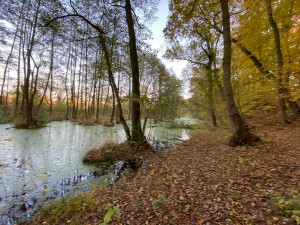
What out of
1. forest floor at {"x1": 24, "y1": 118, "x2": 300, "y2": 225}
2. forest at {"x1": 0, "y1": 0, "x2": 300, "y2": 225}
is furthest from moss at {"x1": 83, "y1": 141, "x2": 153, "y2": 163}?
forest floor at {"x1": 24, "y1": 118, "x2": 300, "y2": 225}

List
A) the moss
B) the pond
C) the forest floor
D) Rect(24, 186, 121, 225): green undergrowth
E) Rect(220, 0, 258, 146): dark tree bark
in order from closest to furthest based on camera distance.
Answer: the forest floor → Rect(24, 186, 121, 225): green undergrowth → the pond → Rect(220, 0, 258, 146): dark tree bark → the moss

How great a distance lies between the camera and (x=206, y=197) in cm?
202

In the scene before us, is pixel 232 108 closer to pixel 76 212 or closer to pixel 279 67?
pixel 279 67

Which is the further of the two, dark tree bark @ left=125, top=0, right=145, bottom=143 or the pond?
dark tree bark @ left=125, top=0, right=145, bottom=143

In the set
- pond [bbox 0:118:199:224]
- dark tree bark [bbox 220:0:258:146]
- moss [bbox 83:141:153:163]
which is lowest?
pond [bbox 0:118:199:224]

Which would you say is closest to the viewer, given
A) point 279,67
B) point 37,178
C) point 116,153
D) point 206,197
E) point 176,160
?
point 206,197

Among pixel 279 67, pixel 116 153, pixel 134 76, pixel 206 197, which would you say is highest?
pixel 279 67

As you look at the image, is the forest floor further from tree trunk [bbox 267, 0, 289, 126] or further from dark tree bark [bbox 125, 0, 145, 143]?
tree trunk [bbox 267, 0, 289, 126]

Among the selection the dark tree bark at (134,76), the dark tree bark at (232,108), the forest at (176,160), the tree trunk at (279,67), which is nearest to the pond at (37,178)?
the forest at (176,160)

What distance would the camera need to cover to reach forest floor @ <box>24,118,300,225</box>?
62.3 inches

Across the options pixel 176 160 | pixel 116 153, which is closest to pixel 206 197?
pixel 176 160

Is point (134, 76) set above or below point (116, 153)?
above

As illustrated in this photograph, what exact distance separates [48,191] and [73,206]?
122 centimetres

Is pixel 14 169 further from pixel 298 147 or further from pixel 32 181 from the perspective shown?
pixel 298 147
